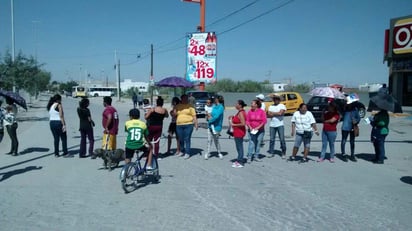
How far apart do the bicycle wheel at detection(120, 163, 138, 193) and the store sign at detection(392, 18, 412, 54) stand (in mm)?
22248

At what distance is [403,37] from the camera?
2311cm

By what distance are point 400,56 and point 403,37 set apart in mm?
3677

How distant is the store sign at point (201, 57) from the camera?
52.0ft

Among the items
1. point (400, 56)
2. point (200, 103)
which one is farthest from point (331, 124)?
point (400, 56)

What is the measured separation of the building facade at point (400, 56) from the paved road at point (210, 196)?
16090 mm

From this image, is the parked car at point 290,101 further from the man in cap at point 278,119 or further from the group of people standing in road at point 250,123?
the group of people standing in road at point 250,123

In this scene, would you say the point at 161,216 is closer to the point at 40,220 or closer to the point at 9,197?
the point at 40,220

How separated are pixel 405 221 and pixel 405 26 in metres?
21.5

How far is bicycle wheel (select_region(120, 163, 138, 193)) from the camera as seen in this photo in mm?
6129

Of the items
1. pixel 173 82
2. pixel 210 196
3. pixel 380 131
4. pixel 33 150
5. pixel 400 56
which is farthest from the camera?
pixel 400 56

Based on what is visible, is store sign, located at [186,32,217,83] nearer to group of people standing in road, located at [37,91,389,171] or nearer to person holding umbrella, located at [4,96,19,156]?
group of people standing in road, located at [37,91,389,171]

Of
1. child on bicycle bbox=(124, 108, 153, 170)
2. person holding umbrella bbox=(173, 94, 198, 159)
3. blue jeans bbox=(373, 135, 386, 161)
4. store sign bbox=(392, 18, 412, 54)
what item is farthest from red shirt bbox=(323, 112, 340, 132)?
store sign bbox=(392, 18, 412, 54)

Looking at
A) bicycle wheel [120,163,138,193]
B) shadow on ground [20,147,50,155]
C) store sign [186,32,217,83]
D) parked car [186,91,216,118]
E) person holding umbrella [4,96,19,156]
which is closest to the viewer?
bicycle wheel [120,163,138,193]

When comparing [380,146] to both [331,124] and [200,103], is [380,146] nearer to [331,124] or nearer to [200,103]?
[331,124]
